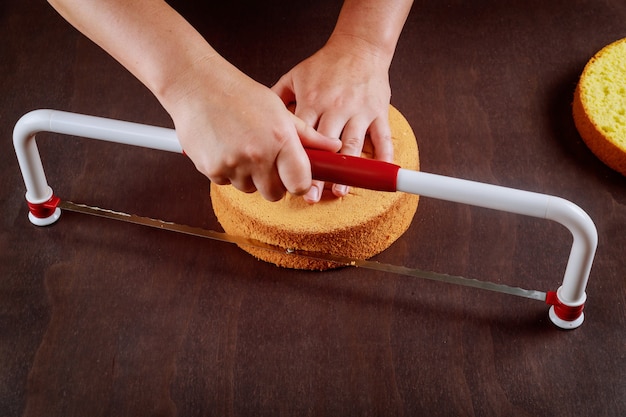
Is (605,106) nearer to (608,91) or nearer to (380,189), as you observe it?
(608,91)

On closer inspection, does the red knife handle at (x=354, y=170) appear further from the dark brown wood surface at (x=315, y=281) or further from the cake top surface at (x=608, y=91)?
the cake top surface at (x=608, y=91)

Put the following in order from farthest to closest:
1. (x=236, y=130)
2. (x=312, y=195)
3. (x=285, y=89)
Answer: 1. (x=285, y=89)
2. (x=312, y=195)
3. (x=236, y=130)

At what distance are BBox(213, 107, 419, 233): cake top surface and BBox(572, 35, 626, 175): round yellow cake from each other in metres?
0.34

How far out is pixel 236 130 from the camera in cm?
88

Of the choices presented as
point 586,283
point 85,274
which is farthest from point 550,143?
point 85,274

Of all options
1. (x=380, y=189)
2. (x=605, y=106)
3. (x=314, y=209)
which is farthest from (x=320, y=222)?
(x=605, y=106)

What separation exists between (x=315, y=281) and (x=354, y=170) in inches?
8.8

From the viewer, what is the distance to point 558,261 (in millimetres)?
1080

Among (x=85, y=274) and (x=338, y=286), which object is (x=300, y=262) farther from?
(x=85, y=274)

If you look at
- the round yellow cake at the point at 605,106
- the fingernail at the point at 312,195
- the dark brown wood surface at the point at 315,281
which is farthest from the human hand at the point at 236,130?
the round yellow cake at the point at 605,106

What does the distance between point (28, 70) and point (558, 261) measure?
91cm

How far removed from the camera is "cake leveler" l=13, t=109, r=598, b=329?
89 cm

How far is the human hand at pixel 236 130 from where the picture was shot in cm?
88

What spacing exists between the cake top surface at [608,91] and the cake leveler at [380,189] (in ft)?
0.92
